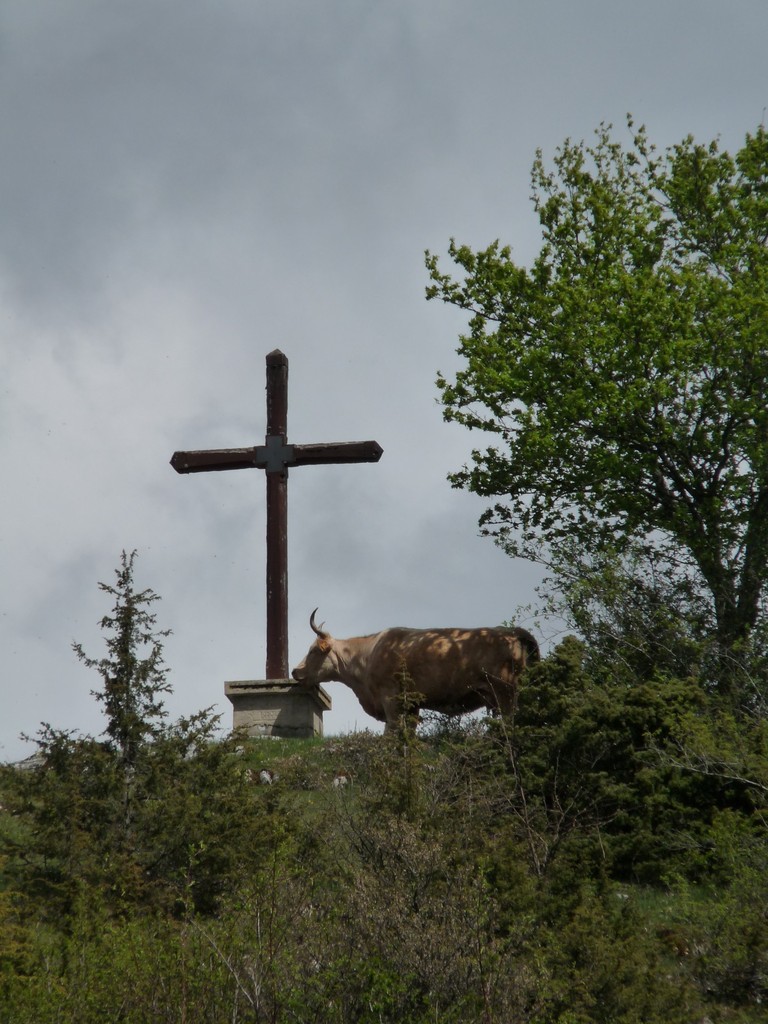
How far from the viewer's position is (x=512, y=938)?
9.94 metres

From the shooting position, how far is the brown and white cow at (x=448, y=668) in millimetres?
19516

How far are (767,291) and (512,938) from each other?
54.8 ft

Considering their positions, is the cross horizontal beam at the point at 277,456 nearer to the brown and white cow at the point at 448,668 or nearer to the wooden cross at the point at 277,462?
the wooden cross at the point at 277,462

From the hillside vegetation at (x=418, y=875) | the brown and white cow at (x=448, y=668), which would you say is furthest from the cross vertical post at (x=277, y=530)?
the hillside vegetation at (x=418, y=875)

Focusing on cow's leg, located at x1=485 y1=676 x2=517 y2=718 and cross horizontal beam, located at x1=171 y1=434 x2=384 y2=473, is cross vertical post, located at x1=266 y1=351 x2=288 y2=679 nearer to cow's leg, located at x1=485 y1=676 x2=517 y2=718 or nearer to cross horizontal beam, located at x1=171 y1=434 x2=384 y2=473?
cross horizontal beam, located at x1=171 y1=434 x2=384 y2=473

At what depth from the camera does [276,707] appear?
2212 cm

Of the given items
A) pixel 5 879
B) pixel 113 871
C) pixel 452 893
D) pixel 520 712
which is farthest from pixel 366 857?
pixel 520 712

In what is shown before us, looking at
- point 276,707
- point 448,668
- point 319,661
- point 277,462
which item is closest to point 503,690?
point 448,668

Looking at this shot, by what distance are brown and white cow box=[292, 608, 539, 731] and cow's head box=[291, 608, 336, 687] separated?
81 cm

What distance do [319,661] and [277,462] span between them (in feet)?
15.0

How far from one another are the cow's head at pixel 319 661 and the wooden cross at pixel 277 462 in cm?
157

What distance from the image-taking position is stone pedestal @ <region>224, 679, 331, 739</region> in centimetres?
2194

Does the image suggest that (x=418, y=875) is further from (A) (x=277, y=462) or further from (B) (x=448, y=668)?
(A) (x=277, y=462)

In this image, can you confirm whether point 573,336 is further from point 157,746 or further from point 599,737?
point 157,746
